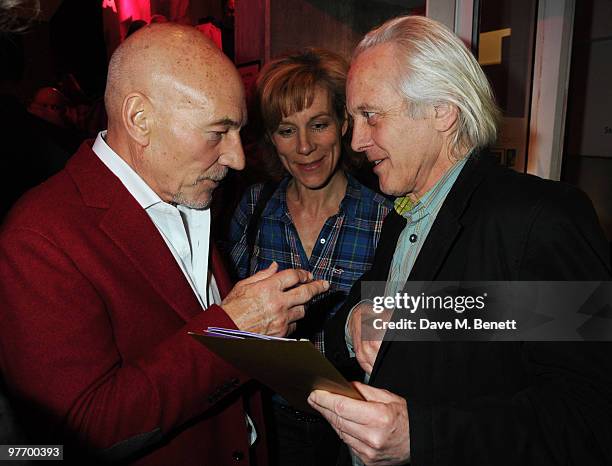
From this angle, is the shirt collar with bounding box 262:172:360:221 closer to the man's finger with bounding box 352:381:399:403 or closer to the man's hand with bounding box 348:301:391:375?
the man's hand with bounding box 348:301:391:375

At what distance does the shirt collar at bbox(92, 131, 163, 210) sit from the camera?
122 cm

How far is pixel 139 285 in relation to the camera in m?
1.12

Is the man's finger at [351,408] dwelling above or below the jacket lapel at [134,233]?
below

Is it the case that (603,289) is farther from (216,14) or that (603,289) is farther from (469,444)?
(216,14)

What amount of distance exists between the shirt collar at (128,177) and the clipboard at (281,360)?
48 cm

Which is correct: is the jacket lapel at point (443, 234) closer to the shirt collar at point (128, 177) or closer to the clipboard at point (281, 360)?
the clipboard at point (281, 360)

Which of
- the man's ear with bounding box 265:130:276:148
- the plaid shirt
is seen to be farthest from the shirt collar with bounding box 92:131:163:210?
the man's ear with bounding box 265:130:276:148

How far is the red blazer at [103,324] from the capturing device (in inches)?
37.6

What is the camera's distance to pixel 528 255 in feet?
3.22

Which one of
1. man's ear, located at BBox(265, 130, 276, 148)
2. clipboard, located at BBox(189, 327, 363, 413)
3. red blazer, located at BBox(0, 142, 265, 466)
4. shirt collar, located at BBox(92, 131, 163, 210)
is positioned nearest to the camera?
clipboard, located at BBox(189, 327, 363, 413)

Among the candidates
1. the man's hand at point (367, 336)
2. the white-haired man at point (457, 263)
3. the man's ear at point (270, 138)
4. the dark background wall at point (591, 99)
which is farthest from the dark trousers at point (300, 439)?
the dark background wall at point (591, 99)

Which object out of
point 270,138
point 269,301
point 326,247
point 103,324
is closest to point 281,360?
point 269,301

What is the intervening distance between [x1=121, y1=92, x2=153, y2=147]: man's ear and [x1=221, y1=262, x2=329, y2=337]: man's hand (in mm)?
474

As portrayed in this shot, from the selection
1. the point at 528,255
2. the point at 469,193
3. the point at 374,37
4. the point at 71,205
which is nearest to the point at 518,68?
the point at 374,37
